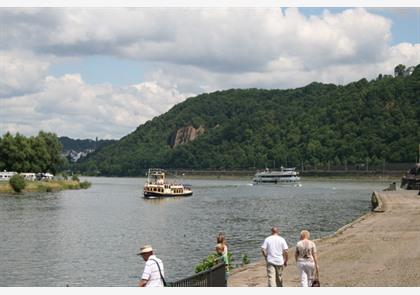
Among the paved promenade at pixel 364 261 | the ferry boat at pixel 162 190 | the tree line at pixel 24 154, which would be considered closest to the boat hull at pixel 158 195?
the ferry boat at pixel 162 190

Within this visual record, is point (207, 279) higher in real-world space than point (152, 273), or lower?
lower

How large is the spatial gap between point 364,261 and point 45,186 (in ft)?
382

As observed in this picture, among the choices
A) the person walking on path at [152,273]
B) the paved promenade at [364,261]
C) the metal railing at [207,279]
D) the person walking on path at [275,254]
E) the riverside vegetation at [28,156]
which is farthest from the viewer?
the riverside vegetation at [28,156]

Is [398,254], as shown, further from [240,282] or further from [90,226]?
[90,226]

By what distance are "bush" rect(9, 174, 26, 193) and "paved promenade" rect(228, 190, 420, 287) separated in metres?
87.8

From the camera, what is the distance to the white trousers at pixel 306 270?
63.9 feet

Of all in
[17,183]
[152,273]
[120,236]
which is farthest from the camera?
[17,183]

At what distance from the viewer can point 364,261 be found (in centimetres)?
2895

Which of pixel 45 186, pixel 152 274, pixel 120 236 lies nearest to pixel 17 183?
pixel 45 186

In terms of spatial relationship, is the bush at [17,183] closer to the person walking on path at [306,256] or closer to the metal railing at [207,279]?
the metal railing at [207,279]

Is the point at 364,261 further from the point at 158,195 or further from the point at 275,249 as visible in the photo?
the point at 158,195

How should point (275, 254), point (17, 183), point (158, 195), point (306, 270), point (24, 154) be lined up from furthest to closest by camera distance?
point (24, 154) → point (158, 195) → point (17, 183) → point (275, 254) → point (306, 270)

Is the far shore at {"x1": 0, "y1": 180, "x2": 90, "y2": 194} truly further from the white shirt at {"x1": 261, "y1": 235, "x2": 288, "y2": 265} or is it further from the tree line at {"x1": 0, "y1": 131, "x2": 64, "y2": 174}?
the white shirt at {"x1": 261, "y1": 235, "x2": 288, "y2": 265}

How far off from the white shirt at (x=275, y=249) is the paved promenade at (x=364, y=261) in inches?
113
